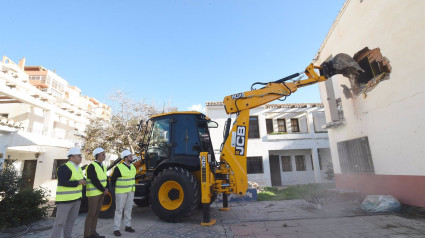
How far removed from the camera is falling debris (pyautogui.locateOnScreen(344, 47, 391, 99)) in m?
5.80

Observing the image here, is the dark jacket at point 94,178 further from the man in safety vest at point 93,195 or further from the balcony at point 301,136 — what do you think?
the balcony at point 301,136

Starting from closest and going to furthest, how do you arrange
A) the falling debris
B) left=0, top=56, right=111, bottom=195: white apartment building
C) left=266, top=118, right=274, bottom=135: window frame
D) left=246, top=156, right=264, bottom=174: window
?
1. the falling debris
2. left=0, top=56, right=111, bottom=195: white apartment building
3. left=246, top=156, right=264, bottom=174: window
4. left=266, top=118, right=274, bottom=135: window frame

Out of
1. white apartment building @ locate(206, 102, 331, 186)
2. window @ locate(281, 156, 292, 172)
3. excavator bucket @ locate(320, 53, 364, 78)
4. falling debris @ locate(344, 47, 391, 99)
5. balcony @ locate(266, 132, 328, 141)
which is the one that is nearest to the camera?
excavator bucket @ locate(320, 53, 364, 78)

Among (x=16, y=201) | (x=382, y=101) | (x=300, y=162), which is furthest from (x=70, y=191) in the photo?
(x=300, y=162)

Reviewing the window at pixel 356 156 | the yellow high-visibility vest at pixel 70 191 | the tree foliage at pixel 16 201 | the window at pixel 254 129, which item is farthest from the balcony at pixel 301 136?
the yellow high-visibility vest at pixel 70 191

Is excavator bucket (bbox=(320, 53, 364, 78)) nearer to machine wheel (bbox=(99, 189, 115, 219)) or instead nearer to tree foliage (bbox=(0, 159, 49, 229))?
machine wheel (bbox=(99, 189, 115, 219))

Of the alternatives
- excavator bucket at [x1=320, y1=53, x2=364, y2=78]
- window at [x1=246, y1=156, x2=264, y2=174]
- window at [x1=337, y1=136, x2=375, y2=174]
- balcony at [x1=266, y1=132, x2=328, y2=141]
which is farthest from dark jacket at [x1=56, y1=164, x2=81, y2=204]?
balcony at [x1=266, y1=132, x2=328, y2=141]

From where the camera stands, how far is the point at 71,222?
3.41 m

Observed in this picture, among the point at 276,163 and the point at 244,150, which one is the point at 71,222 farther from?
the point at 276,163

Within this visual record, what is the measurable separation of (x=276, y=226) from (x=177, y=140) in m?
2.92

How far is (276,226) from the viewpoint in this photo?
4.36m

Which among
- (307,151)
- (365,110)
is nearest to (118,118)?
(365,110)

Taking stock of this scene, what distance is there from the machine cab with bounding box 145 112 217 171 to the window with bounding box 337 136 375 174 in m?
5.03

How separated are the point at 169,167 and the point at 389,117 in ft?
19.2
